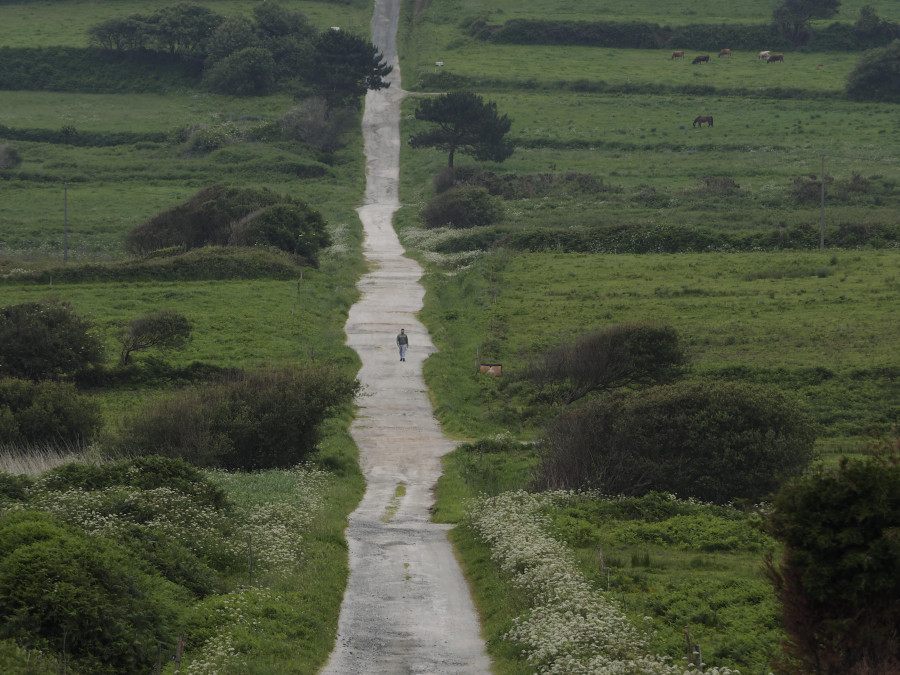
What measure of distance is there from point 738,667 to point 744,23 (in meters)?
113

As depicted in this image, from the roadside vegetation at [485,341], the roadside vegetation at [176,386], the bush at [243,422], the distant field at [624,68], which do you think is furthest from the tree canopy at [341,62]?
the bush at [243,422]

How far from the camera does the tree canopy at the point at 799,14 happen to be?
116 metres

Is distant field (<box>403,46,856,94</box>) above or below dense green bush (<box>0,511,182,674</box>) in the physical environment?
above

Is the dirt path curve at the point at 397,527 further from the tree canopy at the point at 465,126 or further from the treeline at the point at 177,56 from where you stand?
the treeline at the point at 177,56

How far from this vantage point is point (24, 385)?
31500 millimetres

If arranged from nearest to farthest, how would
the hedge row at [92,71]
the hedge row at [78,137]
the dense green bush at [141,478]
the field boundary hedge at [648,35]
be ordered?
1. the dense green bush at [141,478]
2. the hedge row at [78,137]
3. the hedge row at [92,71]
4. the field boundary hedge at [648,35]

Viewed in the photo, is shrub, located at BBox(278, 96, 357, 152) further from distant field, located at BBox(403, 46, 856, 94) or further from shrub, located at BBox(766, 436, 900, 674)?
shrub, located at BBox(766, 436, 900, 674)

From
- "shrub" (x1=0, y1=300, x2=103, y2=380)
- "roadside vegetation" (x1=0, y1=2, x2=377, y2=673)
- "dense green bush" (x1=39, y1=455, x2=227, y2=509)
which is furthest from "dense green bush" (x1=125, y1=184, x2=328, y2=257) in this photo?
"dense green bush" (x1=39, y1=455, x2=227, y2=509)

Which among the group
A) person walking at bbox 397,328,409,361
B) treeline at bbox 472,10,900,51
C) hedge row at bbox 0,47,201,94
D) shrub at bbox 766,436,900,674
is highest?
treeline at bbox 472,10,900,51

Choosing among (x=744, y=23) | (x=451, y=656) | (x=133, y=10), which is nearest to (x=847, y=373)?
(x=451, y=656)

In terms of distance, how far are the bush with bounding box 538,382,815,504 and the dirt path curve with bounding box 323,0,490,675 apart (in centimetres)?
377

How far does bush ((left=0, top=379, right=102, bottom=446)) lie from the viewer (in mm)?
29891

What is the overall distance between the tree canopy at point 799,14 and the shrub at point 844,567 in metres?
112

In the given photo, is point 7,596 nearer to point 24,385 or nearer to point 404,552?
point 404,552
